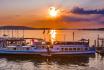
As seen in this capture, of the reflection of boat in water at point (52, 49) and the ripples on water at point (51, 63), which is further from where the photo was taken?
the reflection of boat in water at point (52, 49)

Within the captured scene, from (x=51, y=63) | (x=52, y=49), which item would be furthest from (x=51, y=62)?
(x=52, y=49)

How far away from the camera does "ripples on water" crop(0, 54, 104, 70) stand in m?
72.7

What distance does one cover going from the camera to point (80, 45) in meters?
94.0

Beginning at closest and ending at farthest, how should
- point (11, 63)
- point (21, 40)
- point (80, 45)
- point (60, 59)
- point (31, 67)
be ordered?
1. point (31, 67)
2. point (11, 63)
3. point (60, 59)
4. point (80, 45)
5. point (21, 40)

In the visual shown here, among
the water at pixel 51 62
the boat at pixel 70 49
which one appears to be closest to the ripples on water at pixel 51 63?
the water at pixel 51 62

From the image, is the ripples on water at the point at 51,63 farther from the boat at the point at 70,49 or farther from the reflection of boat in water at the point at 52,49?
the boat at the point at 70,49

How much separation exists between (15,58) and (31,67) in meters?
17.1

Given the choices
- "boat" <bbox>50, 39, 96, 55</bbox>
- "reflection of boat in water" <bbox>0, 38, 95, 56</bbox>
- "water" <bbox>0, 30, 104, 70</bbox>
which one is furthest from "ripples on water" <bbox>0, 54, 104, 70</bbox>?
"boat" <bbox>50, 39, 96, 55</bbox>

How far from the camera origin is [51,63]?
263 feet

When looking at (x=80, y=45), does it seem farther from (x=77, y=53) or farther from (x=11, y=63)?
(x=11, y=63)

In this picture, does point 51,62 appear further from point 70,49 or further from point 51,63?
point 70,49

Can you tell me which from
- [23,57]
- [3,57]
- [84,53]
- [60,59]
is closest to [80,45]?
[84,53]

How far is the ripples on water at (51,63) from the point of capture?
7269cm

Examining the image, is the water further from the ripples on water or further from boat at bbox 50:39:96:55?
boat at bbox 50:39:96:55
